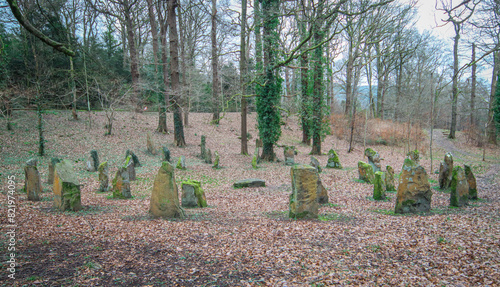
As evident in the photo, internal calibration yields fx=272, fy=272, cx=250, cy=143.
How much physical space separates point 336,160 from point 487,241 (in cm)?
924

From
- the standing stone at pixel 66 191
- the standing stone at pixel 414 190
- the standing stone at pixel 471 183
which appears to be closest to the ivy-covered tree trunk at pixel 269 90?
the standing stone at pixel 414 190

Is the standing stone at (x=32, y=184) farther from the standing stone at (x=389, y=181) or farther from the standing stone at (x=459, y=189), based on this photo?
the standing stone at (x=459, y=189)

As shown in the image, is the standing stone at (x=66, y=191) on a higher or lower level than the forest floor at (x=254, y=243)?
higher

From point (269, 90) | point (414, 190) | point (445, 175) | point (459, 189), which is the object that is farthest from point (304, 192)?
point (269, 90)

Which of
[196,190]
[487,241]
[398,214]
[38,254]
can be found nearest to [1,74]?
[196,190]

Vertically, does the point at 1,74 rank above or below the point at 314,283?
above

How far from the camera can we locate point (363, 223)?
5.54 m

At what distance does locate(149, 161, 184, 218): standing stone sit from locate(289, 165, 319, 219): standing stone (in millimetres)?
2532

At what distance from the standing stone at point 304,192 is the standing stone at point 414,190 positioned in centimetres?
203

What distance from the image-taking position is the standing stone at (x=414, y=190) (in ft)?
19.8

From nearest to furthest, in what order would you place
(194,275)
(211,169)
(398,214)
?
(194,275) < (398,214) < (211,169)

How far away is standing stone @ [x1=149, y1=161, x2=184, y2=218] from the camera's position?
5.80 meters

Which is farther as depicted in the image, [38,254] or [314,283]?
[38,254]

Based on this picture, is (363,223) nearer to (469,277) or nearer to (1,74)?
(469,277)
